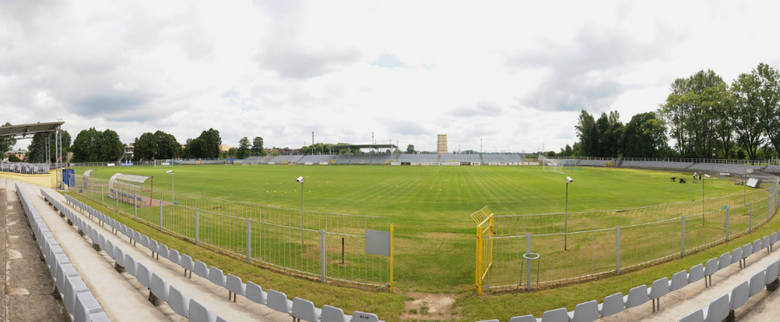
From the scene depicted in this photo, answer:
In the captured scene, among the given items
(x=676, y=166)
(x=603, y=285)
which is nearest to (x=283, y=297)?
(x=603, y=285)

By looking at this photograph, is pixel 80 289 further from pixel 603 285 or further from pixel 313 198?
pixel 313 198

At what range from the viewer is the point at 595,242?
13.1 metres

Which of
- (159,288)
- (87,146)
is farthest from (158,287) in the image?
(87,146)

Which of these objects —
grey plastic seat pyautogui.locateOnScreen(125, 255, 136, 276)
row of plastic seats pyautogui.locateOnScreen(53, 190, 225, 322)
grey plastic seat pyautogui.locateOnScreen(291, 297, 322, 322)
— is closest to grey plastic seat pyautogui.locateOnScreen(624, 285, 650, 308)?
grey plastic seat pyautogui.locateOnScreen(291, 297, 322, 322)

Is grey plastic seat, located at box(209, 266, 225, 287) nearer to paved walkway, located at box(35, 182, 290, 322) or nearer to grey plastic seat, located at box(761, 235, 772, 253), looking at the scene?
paved walkway, located at box(35, 182, 290, 322)

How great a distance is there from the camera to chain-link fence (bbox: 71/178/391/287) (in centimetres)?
1019

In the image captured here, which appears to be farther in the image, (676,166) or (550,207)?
(676,166)

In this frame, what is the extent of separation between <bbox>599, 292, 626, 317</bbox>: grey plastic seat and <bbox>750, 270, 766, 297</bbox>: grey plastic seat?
307 cm

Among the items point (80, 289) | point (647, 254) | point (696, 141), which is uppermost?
point (696, 141)

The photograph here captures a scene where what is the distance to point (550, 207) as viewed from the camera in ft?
71.4

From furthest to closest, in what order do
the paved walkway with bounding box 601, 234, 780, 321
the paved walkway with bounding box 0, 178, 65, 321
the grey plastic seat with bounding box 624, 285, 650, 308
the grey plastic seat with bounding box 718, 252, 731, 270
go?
the grey plastic seat with bounding box 718, 252, 731, 270 → the paved walkway with bounding box 0, 178, 65, 321 → the paved walkway with bounding box 601, 234, 780, 321 → the grey plastic seat with bounding box 624, 285, 650, 308

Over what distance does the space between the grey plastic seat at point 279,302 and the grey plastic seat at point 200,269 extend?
268 cm

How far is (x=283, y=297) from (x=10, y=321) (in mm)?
5475

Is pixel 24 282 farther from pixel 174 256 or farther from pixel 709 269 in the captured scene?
pixel 709 269
